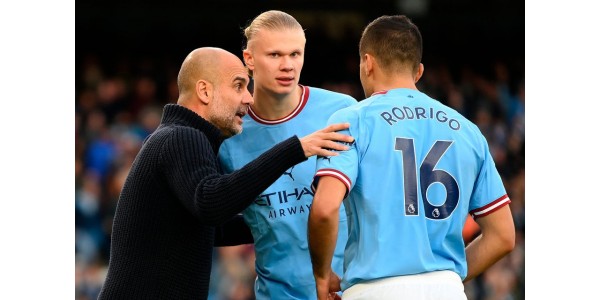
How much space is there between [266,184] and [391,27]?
95cm

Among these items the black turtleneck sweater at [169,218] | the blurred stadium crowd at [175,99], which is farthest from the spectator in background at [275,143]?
the blurred stadium crowd at [175,99]

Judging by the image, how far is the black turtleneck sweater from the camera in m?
4.14

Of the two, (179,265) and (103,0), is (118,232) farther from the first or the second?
(103,0)

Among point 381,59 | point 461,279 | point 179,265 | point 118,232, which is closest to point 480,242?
point 461,279

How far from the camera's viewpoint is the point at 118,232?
442 cm

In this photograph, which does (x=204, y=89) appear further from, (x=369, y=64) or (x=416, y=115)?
(x=416, y=115)

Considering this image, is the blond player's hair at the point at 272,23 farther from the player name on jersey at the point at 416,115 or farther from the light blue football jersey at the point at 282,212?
the player name on jersey at the point at 416,115

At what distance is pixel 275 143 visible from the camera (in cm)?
515

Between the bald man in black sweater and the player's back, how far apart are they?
163mm

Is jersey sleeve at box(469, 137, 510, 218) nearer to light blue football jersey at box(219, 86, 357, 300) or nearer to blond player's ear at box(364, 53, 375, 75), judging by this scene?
blond player's ear at box(364, 53, 375, 75)

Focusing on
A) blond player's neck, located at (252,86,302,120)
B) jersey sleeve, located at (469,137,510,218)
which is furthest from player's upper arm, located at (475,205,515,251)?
blond player's neck, located at (252,86,302,120)

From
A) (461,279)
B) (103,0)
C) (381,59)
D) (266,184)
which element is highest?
(103,0)

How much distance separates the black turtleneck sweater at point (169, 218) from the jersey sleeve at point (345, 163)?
109 millimetres

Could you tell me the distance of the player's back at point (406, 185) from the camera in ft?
13.4
